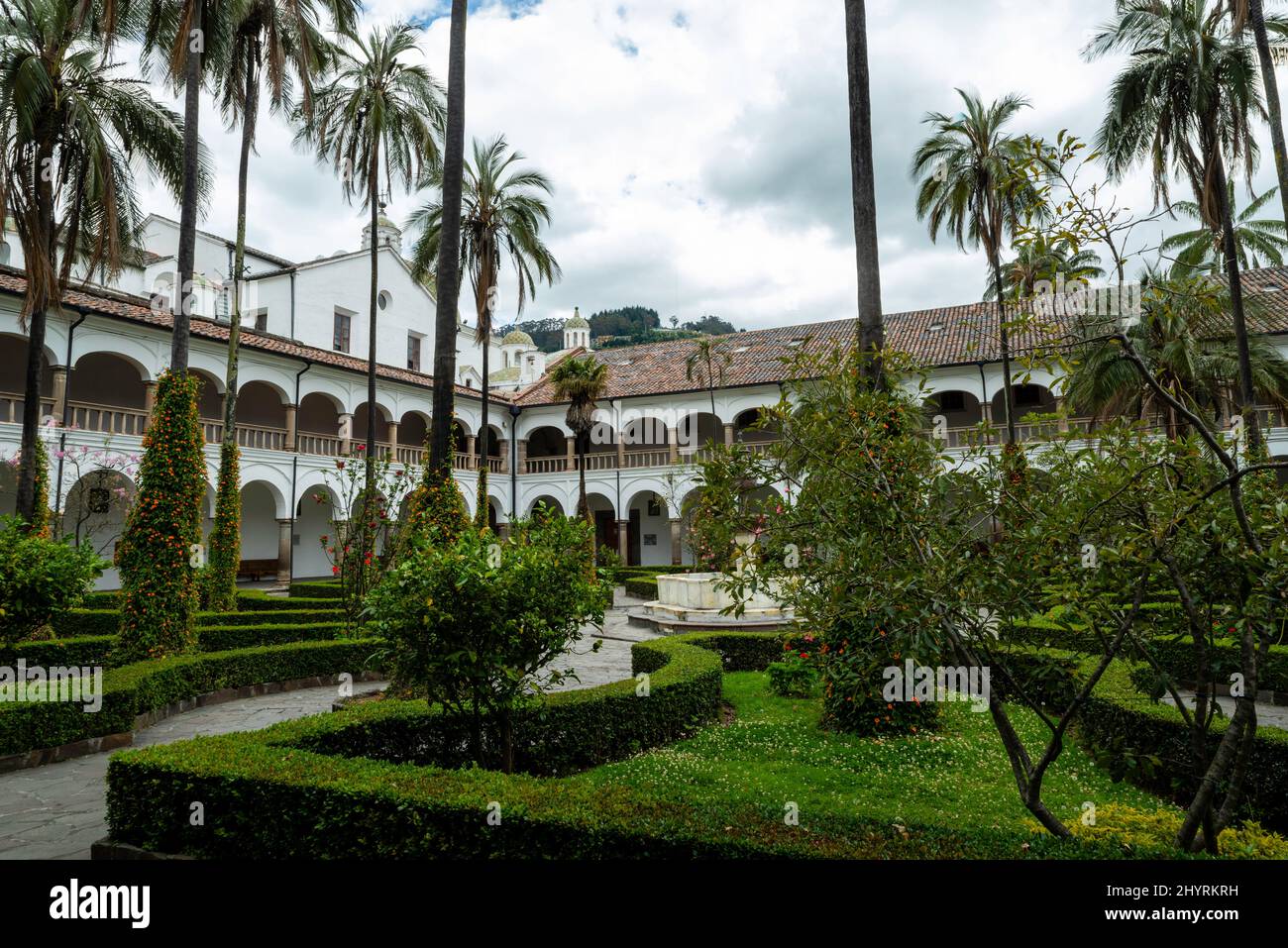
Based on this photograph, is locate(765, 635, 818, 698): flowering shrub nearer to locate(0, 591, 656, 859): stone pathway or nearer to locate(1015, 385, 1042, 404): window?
locate(0, 591, 656, 859): stone pathway

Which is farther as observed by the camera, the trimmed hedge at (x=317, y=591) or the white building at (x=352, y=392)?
the white building at (x=352, y=392)

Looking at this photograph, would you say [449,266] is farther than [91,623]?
No

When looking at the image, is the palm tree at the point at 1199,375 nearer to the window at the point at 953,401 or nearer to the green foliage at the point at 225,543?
the window at the point at 953,401

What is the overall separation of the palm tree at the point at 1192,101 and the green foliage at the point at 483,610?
1297 cm

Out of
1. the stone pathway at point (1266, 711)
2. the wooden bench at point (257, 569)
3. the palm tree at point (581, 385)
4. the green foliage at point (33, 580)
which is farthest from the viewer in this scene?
the wooden bench at point (257, 569)

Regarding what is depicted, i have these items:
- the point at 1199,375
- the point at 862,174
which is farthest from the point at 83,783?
the point at 1199,375

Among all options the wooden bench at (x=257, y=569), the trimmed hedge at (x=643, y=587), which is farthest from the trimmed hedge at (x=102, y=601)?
the trimmed hedge at (x=643, y=587)

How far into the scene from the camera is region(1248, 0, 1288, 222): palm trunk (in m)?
11.4

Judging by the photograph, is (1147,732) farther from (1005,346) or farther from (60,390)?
(60,390)

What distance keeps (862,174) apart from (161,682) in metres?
9.45

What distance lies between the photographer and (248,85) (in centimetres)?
1455

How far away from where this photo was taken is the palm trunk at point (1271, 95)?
1141cm

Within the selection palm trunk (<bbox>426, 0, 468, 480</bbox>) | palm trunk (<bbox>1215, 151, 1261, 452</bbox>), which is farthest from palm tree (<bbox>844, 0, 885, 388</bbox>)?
palm trunk (<bbox>1215, 151, 1261, 452</bbox>)
